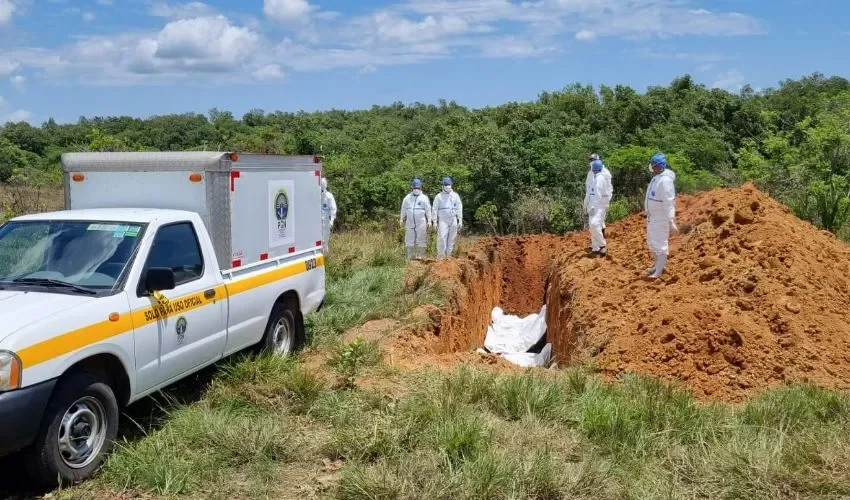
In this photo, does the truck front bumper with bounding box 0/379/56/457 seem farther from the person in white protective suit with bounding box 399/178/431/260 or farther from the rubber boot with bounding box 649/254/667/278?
the person in white protective suit with bounding box 399/178/431/260

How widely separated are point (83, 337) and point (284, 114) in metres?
71.3

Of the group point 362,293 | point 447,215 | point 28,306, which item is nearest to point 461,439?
point 28,306

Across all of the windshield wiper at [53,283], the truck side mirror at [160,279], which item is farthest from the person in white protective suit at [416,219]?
the windshield wiper at [53,283]

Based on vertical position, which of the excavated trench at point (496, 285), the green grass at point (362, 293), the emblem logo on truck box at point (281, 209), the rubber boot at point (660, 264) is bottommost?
the excavated trench at point (496, 285)

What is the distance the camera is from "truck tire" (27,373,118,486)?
476 centimetres

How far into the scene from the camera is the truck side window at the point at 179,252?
6.05 metres

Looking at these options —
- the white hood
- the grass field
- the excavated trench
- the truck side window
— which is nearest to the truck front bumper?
the white hood

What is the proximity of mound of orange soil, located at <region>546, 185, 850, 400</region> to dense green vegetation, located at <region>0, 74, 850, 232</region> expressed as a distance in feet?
17.6

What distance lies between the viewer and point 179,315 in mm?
5996

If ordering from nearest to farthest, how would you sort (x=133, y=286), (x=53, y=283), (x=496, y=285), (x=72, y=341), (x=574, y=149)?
(x=72, y=341) → (x=53, y=283) → (x=133, y=286) → (x=496, y=285) → (x=574, y=149)

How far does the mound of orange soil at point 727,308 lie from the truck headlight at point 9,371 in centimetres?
580

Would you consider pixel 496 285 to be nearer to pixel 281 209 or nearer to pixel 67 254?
pixel 281 209

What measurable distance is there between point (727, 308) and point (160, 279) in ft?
21.8

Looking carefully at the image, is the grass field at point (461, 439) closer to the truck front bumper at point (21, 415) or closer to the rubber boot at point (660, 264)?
the truck front bumper at point (21, 415)
